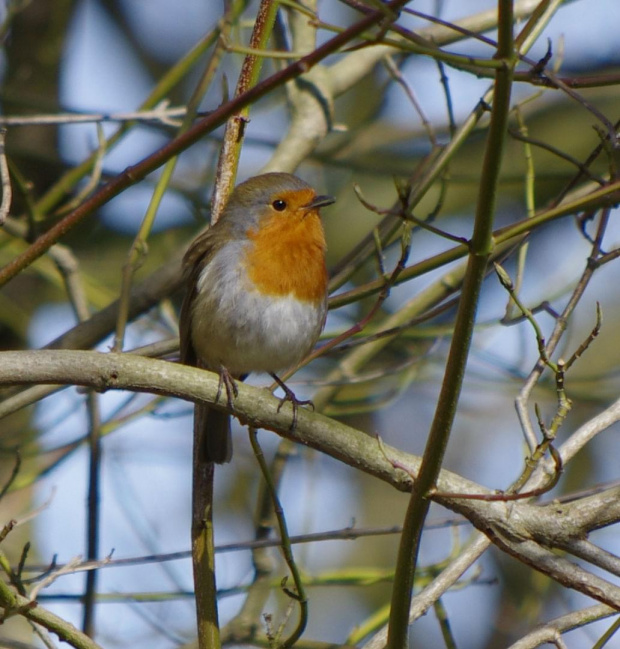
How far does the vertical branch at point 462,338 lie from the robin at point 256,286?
→ 5.14 feet

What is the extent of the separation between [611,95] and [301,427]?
14.2ft

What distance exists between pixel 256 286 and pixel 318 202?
1.65 ft

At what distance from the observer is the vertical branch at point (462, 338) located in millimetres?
1687

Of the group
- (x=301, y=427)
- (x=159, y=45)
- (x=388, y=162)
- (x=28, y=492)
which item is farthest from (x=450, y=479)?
(x=159, y=45)

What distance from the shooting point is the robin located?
379 cm

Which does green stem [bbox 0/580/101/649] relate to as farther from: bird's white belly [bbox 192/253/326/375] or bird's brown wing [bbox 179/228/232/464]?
bird's white belly [bbox 192/253/326/375]

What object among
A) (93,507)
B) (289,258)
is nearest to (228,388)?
(289,258)

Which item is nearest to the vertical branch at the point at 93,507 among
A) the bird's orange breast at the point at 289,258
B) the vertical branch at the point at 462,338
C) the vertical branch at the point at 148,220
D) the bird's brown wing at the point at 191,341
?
the bird's brown wing at the point at 191,341

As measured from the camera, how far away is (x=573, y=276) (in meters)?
4.42

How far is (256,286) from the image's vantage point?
383cm

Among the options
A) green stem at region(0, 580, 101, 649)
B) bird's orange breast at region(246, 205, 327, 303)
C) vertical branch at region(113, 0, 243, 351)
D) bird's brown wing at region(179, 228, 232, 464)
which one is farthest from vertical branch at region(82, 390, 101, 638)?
green stem at region(0, 580, 101, 649)

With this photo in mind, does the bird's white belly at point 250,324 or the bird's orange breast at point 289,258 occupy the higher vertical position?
the bird's orange breast at point 289,258

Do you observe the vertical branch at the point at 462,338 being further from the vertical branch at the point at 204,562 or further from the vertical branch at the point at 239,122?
the vertical branch at the point at 239,122

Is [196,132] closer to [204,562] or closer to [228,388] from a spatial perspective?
[228,388]
